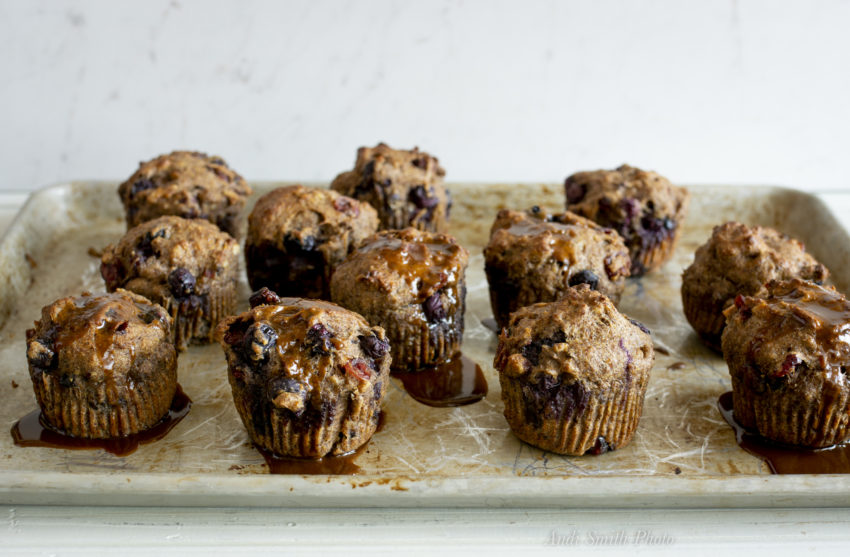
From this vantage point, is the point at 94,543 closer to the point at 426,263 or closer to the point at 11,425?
the point at 11,425

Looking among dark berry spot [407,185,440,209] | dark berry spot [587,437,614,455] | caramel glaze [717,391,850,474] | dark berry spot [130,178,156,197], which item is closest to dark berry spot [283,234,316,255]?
dark berry spot [407,185,440,209]

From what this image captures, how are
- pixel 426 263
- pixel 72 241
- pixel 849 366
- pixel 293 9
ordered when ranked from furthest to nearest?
pixel 293 9 → pixel 72 241 → pixel 426 263 → pixel 849 366

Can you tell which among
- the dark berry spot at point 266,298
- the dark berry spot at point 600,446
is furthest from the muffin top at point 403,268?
the dark berry spot at point 600,446

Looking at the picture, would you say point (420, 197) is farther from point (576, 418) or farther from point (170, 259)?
point (576, 418)

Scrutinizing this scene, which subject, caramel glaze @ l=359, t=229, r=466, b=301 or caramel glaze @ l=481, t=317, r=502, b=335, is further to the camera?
caramel glaze @ l=481, t=317, r=502, b=335

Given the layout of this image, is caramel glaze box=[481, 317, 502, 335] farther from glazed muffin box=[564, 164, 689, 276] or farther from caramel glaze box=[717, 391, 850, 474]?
caramel glaze box=[717, 391, 850, 474]

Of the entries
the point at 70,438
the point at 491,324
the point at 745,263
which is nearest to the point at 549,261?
the point at 491,324

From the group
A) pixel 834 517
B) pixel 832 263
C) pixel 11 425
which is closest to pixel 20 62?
pixel 11 425
